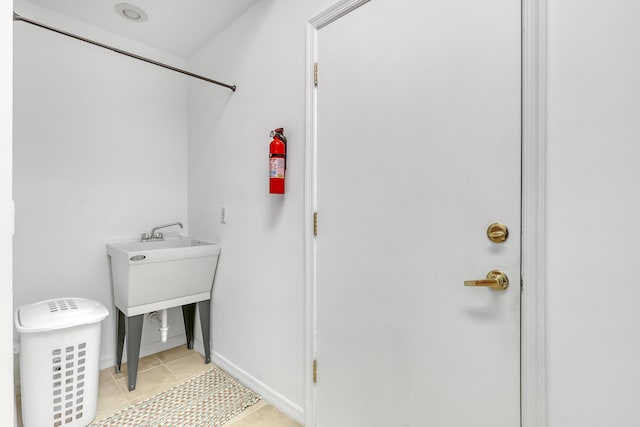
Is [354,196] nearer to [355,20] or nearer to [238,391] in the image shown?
[355,20]

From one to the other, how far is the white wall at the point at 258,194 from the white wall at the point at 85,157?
0.38 metres

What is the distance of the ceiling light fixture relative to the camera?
2008 mm

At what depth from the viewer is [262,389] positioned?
6.28 feet

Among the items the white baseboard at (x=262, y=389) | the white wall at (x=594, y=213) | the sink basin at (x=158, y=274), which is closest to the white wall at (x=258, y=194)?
the white baseboard at (x=262, y=389)

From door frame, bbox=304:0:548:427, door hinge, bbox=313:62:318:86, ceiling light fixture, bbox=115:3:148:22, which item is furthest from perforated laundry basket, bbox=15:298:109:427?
door frame, bbox=304:0:548:427

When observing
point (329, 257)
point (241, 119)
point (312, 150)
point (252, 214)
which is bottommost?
point (329, 257)

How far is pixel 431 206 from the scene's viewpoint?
3.80ft

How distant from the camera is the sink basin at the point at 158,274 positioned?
1.95 metres

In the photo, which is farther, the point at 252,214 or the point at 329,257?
the point at 252,214

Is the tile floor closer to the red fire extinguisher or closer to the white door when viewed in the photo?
the white door

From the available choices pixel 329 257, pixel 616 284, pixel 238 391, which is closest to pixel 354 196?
pixel 329 257

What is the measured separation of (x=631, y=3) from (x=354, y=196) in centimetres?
102

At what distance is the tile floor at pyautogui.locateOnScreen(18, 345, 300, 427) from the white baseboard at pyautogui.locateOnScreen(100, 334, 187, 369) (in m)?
0.04

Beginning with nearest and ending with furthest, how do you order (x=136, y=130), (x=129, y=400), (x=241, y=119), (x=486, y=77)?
(x=486, y=77)
(x=129, y=400)
(x=241, y=119)
(x=136, y=130)
